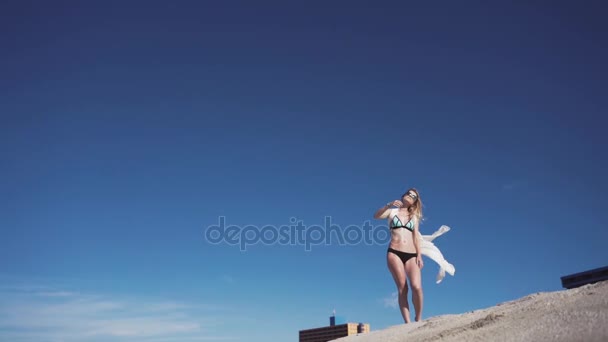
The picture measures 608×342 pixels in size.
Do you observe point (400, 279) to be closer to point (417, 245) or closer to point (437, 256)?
point (417, 245)

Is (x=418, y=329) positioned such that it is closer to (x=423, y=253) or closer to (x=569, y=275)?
(x=423, y=253)

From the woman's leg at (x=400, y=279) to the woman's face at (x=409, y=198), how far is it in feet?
3.93

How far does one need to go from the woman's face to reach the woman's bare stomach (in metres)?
0.64

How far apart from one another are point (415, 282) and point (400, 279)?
0.91 ft

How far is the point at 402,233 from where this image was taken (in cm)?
893

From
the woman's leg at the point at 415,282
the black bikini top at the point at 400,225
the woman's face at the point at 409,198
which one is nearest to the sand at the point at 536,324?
the woman's leg at the point at 415,282

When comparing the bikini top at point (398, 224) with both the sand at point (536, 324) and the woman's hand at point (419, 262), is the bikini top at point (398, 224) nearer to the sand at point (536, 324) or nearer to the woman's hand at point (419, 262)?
the woman's hand at point (419, 262)

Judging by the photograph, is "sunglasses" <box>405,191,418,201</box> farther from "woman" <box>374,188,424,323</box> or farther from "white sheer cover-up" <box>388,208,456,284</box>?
"white sheer cover-up" <box>388,208,456,284</box>

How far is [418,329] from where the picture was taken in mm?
6023

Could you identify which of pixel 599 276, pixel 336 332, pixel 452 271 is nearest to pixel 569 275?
pixel 599 276

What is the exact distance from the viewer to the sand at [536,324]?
3719 millimetres

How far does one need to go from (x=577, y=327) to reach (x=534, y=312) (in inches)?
44.9

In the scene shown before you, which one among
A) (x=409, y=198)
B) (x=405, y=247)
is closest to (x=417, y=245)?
(x=405, y=247)

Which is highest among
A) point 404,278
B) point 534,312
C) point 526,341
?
point 404,278
